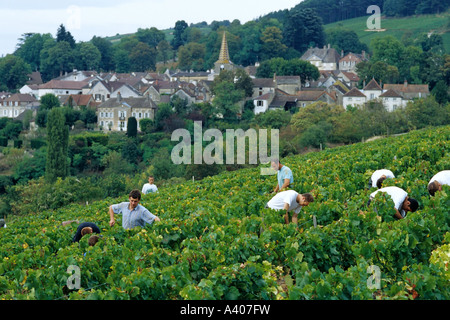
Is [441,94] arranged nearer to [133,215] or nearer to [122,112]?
[122,112]

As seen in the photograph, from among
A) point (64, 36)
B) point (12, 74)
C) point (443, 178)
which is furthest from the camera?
point (64, 36)

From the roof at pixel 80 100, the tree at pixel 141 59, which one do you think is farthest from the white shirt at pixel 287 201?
the tree at pixel 141 59

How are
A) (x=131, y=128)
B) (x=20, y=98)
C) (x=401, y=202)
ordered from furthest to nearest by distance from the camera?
(x=20, y=98) → (x=131, y=128) → (x=401, y=202)

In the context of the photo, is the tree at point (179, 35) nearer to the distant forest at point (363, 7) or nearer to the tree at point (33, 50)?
the distant forest at point (363, 7)

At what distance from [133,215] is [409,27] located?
129935mm

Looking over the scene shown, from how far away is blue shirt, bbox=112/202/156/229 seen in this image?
1155cm

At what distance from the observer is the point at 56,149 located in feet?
178

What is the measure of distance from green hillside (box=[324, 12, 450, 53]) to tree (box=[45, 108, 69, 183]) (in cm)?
8226

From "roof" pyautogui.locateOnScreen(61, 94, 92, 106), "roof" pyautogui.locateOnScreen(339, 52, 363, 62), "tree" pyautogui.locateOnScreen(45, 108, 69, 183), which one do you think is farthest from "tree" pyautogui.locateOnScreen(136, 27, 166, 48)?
"tree" pyautogui.locateOnScreen(45, 108, 69, 183)

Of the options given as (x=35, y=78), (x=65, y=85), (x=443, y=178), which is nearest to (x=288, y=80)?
(x=65, y=85)

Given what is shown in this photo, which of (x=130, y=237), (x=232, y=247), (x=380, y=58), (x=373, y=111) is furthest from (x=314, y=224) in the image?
(x=380, y=58)

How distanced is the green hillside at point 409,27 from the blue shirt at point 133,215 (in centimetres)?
11423

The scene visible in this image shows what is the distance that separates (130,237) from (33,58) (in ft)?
464

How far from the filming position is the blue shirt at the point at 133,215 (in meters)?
11.6
